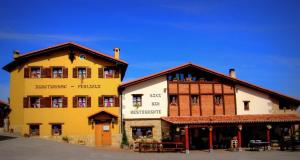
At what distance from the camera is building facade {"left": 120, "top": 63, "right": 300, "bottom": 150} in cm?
3050

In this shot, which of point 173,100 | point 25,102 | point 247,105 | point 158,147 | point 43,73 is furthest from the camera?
point 247,105

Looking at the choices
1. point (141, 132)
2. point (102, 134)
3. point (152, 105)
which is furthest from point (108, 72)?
point (141, 132)

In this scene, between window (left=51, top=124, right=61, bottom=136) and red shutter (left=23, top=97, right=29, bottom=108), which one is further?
window (left=51, top=124, right=61, bottom=136)

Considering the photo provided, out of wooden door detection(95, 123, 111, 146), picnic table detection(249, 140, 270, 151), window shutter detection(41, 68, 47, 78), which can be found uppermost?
window shutter detection(41, 68, 47, 78)

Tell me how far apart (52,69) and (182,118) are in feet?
39.3

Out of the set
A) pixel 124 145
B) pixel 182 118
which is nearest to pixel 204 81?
pixel 182 118

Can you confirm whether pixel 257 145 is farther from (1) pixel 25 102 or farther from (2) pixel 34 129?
(1) pixel 25 102

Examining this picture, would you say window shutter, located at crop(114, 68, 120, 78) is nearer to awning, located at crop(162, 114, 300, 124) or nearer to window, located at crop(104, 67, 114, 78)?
window, located at crop(104, 67, 114, 78)

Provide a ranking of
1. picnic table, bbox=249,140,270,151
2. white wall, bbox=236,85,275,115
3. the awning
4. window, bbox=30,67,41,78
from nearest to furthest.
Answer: picnic table, bbox=249,140,270,151
the awning
window, bbox=30,67,41,78
white wall, bbox=236,85,275,115

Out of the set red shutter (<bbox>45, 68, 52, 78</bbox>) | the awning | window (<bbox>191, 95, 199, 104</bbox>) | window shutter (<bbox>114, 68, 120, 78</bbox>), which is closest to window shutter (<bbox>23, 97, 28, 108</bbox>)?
red shutter (<bbox>45, 68, 52, 78</bbox>)

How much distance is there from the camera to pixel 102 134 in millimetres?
30156

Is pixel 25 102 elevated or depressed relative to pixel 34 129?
elevated

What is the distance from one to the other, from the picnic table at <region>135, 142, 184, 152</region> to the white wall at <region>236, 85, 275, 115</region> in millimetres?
7802

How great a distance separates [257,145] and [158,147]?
835 cm
